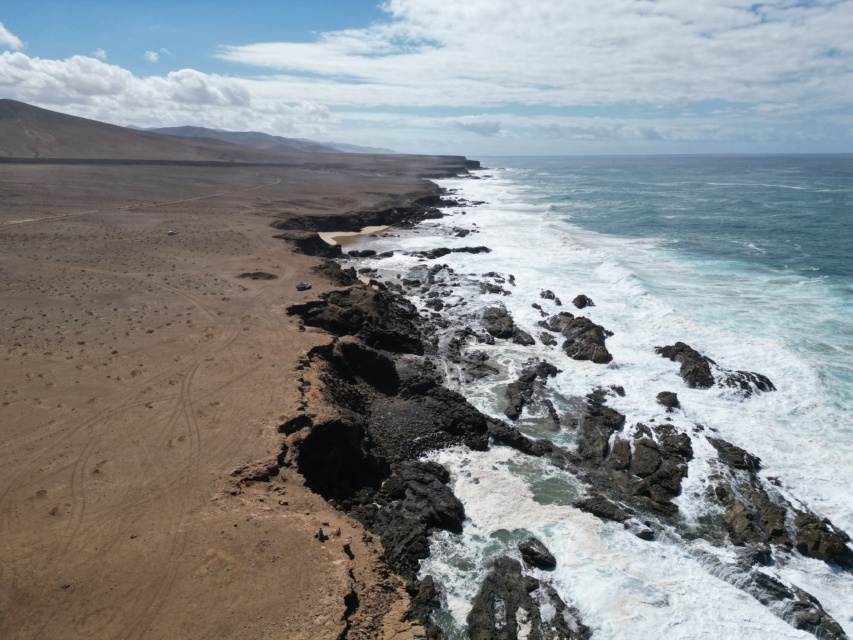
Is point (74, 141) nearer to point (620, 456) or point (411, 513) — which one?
point (411, 513)

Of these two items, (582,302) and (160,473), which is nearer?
(160,473)

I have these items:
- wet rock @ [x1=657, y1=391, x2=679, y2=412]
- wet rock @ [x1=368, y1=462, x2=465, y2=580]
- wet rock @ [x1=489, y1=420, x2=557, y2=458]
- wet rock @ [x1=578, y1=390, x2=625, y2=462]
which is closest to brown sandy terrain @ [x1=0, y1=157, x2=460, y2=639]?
wet rock @ [x1=368, y1=462, x2=465, y2=580]

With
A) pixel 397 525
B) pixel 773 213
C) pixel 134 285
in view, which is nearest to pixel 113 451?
pixel 397 525

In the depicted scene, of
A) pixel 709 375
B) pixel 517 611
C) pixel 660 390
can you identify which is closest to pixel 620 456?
pixel 660 390

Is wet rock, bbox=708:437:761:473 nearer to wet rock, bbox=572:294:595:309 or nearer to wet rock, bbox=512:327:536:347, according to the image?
wet rock, bbox=512:327:536:347

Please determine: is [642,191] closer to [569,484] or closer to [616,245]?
[616,245]

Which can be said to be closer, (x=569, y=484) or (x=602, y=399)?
(x=569, y=484)
